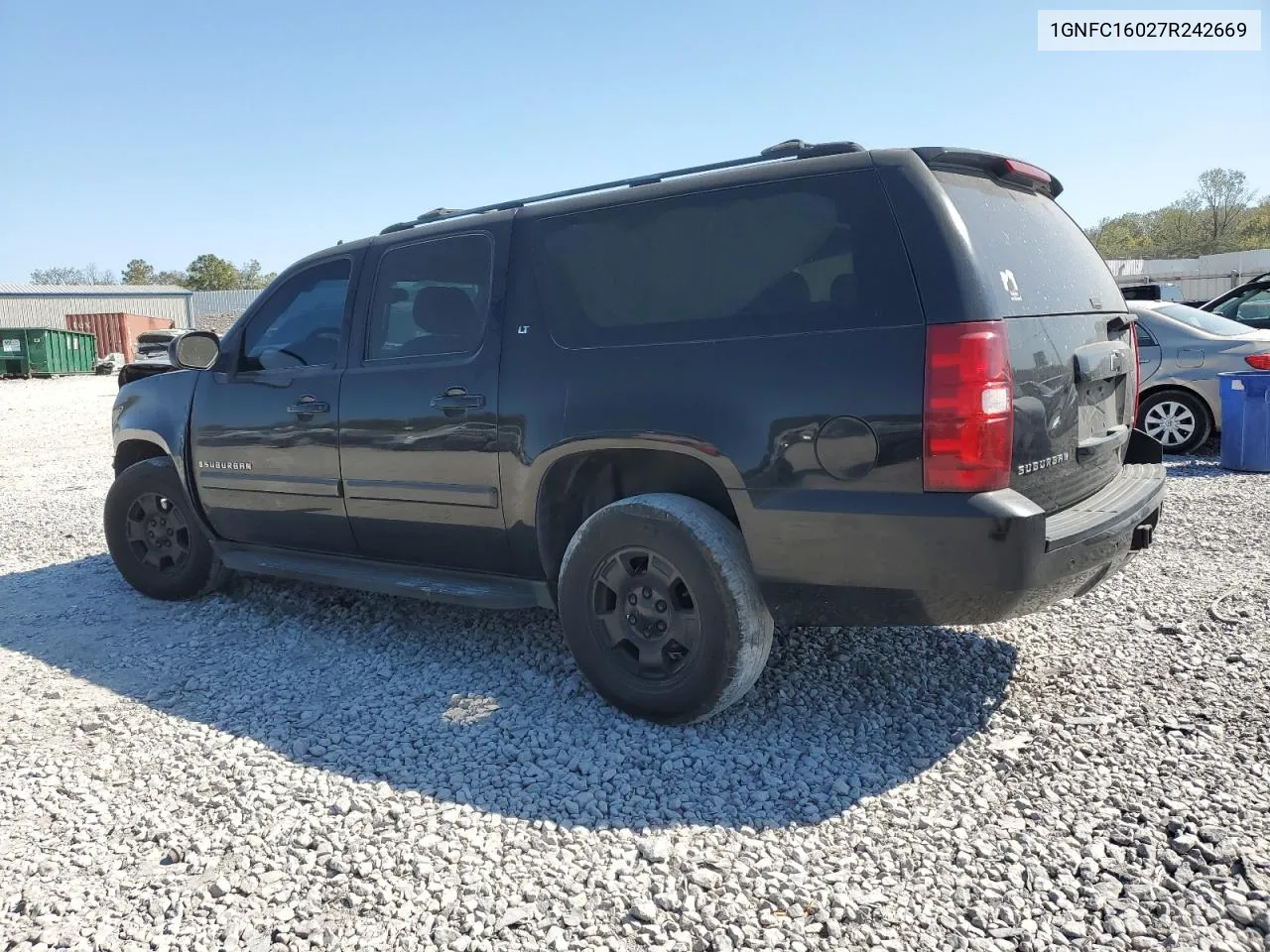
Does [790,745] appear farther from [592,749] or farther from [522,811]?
[522,811]

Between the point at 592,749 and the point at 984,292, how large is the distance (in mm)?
2012

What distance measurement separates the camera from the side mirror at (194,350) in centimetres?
482

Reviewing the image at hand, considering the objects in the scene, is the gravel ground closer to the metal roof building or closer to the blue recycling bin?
the blue recycling bin

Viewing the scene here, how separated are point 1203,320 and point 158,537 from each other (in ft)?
30.5

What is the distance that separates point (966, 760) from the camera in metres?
3.10

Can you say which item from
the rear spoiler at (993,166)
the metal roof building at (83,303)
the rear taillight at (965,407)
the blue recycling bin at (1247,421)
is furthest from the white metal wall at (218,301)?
the rear taillight at (965,407)

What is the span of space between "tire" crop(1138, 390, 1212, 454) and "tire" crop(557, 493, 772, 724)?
728 cm

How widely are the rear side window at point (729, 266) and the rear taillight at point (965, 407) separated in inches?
6.2

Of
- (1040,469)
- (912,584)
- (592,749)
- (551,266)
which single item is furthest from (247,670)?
(1040,469)

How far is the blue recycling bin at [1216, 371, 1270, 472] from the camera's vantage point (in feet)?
25.8

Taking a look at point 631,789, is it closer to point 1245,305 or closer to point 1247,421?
point 1247,421

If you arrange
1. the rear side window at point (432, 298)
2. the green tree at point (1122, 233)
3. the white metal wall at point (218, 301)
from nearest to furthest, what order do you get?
the rear side window at point (432, 298) < the white metal wall at point (218, 301) < the green tree at point (1122, 233)

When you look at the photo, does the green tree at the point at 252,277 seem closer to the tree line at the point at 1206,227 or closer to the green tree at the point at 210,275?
the green tree at the point at 210,275

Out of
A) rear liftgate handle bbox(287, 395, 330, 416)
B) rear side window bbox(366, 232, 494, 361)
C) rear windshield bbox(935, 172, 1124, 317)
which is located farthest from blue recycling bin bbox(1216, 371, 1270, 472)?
rear liftgate handle bbox(287, 395, 330, 416)
